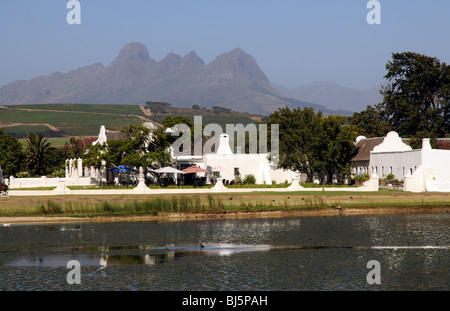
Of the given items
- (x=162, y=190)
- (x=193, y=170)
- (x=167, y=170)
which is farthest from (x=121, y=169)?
(x=162, y=190)

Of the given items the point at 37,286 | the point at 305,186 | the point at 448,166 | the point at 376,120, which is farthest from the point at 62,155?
the point at 37,286

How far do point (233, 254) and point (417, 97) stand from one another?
80929 mm

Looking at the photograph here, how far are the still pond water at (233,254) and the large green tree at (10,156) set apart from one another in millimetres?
52448

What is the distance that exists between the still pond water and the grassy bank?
3.18m

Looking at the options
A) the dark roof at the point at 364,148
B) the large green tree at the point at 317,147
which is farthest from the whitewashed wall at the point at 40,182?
the dark roof at the point at 364,148

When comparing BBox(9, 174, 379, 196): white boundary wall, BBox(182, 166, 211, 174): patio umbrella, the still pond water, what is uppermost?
BBox(182, 166, 211, 174): patio umbrella

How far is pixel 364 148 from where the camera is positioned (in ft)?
253

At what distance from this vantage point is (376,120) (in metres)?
104

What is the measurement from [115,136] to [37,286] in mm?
53779

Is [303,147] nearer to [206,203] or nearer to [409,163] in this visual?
[409,163]

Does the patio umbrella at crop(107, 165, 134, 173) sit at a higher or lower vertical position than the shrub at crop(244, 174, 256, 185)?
higher

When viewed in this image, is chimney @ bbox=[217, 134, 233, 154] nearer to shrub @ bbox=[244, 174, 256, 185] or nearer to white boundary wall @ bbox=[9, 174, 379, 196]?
shrub @ bbox=[244, 174, 256, 185]

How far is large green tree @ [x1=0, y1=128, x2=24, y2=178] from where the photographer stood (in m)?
92.4

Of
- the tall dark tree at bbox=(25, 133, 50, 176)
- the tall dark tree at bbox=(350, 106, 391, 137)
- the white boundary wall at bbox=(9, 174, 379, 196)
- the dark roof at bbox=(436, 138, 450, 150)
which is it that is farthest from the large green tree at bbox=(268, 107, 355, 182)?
the tall dark tree at bbox=(25, 133, 50, 176)
